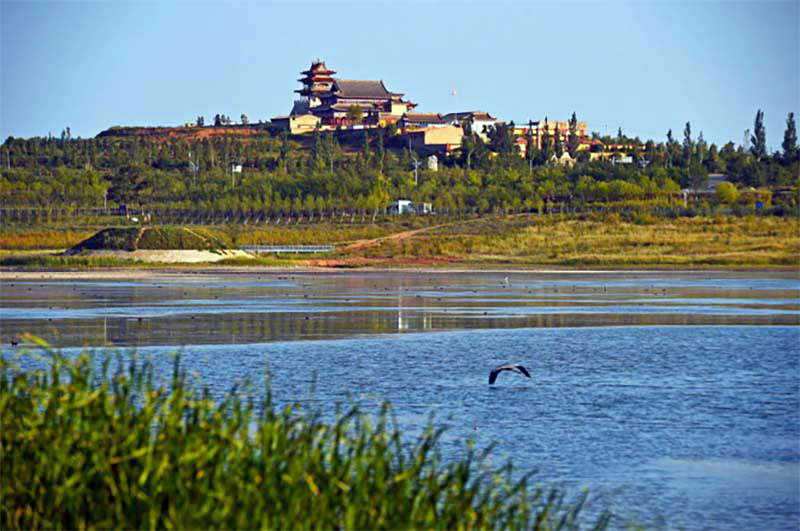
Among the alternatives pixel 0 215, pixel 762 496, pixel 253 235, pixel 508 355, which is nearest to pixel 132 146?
pixel 0 215

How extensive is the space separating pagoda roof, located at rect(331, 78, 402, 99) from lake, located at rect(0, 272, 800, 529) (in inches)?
4911

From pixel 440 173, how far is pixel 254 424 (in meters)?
116

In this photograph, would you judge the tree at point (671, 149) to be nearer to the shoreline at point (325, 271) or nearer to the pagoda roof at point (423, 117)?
the pagoda roof at point (423, 117)

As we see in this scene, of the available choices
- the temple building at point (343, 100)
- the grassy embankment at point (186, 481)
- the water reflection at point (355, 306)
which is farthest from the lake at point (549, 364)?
the temple building at point (343, 100)

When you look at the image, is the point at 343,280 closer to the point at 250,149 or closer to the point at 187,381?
the point at 187,381

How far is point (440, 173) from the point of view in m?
132

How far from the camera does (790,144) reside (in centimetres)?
13950

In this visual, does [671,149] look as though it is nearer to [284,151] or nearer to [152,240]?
[284,151]

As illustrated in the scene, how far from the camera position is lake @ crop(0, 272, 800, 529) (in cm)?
1555

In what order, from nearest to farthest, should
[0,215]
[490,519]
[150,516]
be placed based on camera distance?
[150,516], [490,519], [0,215]

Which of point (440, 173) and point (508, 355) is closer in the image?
point (508, 355)

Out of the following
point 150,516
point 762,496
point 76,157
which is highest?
point 76,157

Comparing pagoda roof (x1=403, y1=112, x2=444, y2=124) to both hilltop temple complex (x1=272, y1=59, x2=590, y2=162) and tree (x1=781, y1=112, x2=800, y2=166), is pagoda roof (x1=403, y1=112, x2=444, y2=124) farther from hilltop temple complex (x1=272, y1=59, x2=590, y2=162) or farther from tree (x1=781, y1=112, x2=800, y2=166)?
tree (x1=781, y1=112, x2=800, y2=166)

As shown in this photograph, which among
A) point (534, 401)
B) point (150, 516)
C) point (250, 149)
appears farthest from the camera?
point (250, 149)
